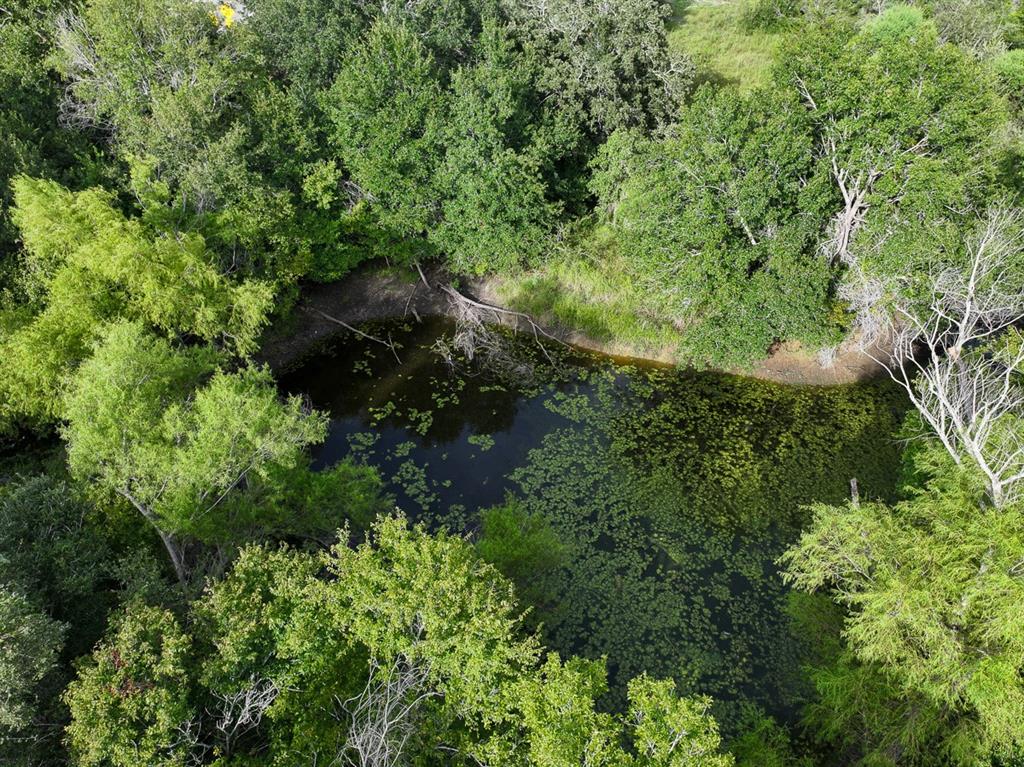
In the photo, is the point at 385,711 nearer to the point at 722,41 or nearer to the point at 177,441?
the point at 177,441

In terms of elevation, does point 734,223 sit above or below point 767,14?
below

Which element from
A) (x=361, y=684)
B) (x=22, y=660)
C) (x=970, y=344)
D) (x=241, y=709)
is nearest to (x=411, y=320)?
(x=361, y=684)

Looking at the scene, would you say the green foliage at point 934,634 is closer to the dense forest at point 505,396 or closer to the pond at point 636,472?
the dense forest at point 505,396

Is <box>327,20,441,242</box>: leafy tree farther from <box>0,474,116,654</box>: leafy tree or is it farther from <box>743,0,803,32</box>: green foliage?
<box>743,0,803,32</box>: green foliage

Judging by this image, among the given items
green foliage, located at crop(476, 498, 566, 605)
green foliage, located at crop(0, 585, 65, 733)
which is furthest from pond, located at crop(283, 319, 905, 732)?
green foliage, located at crop(0, 585, 65, 733)

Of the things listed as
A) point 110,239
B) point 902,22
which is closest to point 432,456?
point 110,239

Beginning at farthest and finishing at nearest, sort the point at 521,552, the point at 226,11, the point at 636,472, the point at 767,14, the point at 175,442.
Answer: the point at 767,14
the point at 226,11
the point at 636,472
the point at 175,442
the point at 521,552

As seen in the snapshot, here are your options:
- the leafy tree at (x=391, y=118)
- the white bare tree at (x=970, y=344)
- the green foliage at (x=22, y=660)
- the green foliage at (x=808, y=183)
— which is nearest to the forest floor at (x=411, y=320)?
the green foliage at (x=808, y=183)
